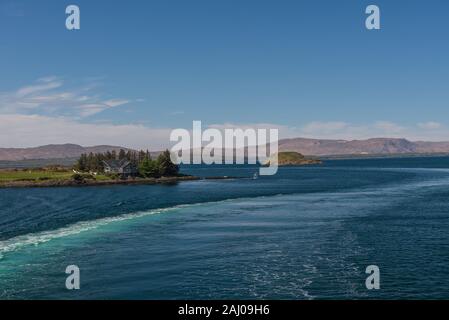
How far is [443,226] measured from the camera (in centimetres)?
7088

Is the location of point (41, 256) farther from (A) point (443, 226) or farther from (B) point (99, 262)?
(A) point (443, 226)

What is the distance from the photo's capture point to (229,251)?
56.6m

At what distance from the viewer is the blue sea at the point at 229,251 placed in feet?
137

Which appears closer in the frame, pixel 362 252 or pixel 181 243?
pixel 362 252

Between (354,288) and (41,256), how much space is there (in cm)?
3599

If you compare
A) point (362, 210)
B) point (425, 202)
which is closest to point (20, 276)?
point (362, 210)

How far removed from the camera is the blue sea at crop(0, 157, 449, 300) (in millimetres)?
41906

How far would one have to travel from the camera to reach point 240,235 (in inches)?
2675
